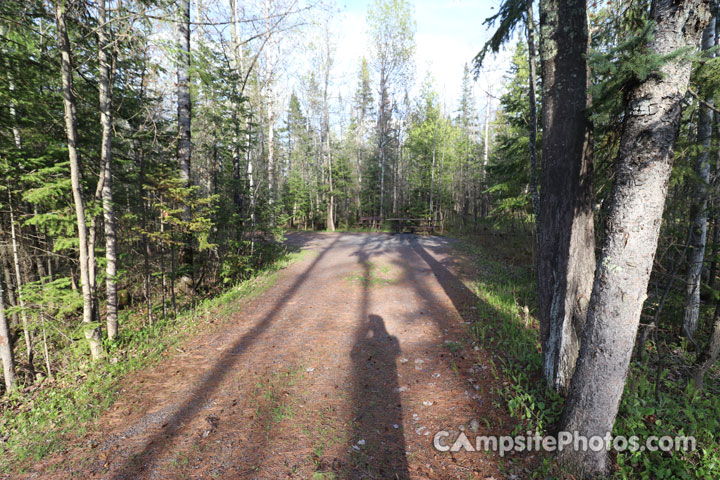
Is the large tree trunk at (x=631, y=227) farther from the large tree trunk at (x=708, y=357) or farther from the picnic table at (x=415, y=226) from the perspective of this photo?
the picnic table at (x=415, y=226)

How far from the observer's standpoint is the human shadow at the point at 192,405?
111 inches

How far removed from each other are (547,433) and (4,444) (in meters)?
6.29

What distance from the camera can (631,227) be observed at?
239 centimetres

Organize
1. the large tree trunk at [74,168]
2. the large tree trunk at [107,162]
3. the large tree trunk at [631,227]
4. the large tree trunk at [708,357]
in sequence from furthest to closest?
the large tree trunk at [107,162] → the large tree trunk at [74,168] → the large tree trunk at [708,357] → the large tree trunk at [631,227]

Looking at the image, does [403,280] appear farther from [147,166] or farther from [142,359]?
[147,166]

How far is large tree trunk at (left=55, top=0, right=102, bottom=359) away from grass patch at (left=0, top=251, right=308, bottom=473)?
0.24 m

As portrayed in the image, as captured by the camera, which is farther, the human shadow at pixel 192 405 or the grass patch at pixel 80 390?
the grass patch at pixel 80 390

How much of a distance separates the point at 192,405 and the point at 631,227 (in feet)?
17.0

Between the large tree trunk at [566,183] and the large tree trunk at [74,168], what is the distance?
22.8ft

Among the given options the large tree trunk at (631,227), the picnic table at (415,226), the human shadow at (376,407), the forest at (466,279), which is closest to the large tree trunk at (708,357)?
the forest at (466,279)

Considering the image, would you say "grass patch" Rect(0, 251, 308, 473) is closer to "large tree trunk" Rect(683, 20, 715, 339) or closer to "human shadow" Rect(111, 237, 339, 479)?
"human shadow" Rect(111, 237, 339, 479)

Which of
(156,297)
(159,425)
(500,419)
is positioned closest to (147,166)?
(156,297)

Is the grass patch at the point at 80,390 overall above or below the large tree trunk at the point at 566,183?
below

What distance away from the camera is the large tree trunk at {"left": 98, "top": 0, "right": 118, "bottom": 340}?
4.77 meters
